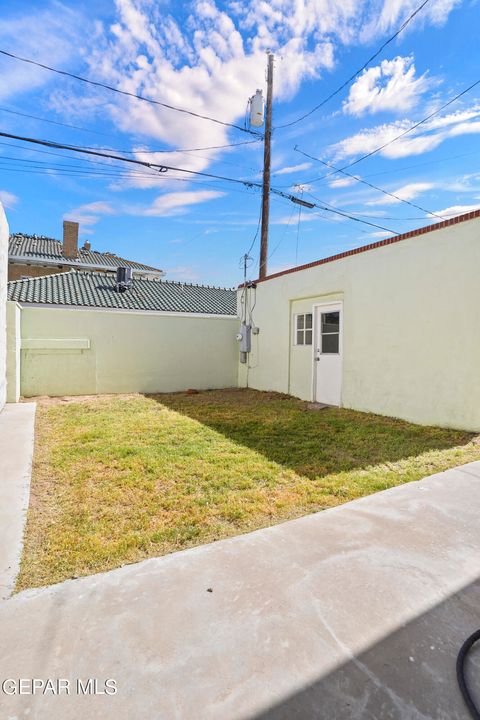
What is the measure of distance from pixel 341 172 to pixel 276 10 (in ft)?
15.9

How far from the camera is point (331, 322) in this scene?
8.68 metres

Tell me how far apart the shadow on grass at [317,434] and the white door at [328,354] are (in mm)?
567

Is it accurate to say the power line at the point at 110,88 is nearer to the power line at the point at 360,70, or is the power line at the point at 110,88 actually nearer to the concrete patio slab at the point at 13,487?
the power line at the point at 360,70

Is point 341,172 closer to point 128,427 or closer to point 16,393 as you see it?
point 128,427

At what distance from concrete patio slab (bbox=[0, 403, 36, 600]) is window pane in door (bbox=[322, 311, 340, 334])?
637 cm

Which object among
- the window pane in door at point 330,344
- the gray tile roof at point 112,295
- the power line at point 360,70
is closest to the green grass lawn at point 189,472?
the window pane in door at point 330,344

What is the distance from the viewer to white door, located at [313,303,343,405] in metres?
8.43

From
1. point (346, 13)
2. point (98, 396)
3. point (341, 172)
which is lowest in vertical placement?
point (98, 396)

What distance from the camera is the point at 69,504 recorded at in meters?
3.26

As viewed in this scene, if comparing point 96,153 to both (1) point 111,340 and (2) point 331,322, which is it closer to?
(1) point 111,340

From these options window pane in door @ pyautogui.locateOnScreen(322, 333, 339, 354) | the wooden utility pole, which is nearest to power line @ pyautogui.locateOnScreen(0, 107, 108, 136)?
the wooden utility pole

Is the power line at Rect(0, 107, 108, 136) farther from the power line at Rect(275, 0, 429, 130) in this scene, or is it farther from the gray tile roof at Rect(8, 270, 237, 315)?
the power line at Rect(275, 0, 429, 130)

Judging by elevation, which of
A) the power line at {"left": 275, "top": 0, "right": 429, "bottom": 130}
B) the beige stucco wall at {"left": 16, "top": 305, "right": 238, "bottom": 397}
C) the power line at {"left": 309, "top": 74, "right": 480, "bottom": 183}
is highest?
the power line at {"left": 275, "top": 0, "right": 429, "bottom": 130}

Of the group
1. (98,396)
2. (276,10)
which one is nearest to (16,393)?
(98,396)
